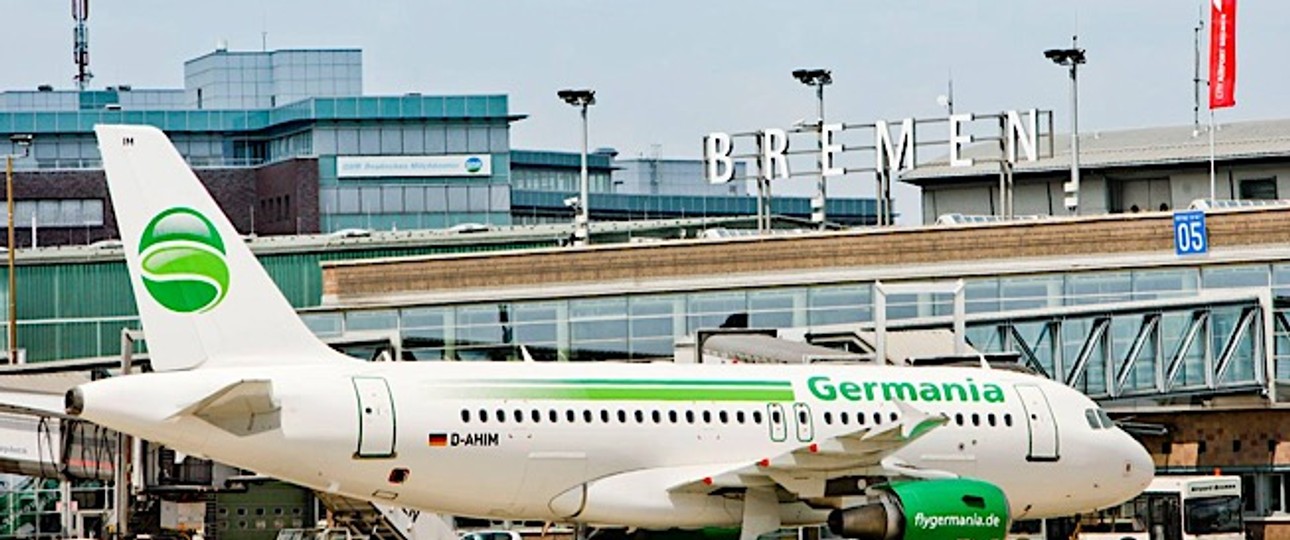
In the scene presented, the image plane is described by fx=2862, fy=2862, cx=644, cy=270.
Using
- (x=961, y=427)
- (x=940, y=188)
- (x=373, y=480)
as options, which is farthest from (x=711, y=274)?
(x=373, y=480)

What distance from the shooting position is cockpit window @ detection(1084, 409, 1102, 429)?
54938mm

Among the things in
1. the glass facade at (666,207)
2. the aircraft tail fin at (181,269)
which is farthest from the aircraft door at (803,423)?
the glass facade at (666,207)

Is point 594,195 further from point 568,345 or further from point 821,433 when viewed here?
point 821,433

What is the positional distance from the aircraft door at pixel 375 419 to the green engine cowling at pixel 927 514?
8272 mm

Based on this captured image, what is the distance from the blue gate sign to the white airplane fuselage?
26656 millimetres

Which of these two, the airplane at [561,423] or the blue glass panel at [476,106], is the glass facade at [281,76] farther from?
the airplane at [561,423]

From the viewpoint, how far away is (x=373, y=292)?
9206 centimetres

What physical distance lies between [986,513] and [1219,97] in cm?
5061

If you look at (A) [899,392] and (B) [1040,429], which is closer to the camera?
(A) [899,392]

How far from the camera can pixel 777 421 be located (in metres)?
51.0

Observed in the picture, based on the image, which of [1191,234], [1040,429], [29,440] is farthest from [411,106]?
[1040,429]

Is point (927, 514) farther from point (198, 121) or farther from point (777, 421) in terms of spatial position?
point (198, 121)

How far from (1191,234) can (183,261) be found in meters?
41.9

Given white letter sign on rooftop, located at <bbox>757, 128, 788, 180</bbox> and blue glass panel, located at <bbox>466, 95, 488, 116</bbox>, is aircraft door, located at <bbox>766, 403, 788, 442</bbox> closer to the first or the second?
white letter sign on rooftop, located at <bbox>757, 128, 788, 180</bbox>
